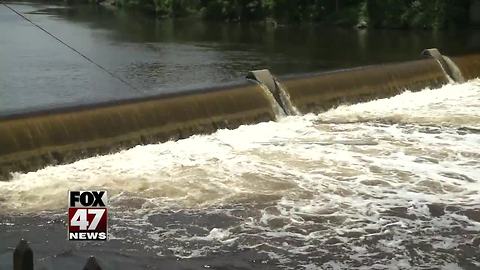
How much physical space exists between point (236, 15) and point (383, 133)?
1268 inches

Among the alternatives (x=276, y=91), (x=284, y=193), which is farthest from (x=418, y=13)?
(x=284, y=193)

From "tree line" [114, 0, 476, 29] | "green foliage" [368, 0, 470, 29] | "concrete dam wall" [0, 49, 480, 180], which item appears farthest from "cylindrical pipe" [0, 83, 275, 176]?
"tree line" [114, 0, 476, 29]

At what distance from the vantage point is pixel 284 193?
25.0ft

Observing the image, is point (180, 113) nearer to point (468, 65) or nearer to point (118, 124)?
point (118, 124)

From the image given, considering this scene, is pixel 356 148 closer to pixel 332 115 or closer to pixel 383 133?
pixel 383 133

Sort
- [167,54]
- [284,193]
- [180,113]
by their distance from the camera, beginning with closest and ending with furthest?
[284,193], [180,113], [167,54]

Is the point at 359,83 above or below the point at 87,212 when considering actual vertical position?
below

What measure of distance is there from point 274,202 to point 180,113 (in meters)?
3.71

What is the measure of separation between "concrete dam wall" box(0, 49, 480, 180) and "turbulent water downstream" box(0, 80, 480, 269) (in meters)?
0.30

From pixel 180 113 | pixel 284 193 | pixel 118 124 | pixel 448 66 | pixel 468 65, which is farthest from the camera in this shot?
pixel 468 65

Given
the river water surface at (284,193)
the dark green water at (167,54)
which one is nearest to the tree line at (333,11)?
the dark green water at (167,54)

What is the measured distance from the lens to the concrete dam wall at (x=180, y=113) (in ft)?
29.0

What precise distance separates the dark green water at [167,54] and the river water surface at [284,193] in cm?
48

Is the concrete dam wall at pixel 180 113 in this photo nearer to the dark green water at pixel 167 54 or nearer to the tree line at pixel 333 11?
the dark green water at pixel 167 54
